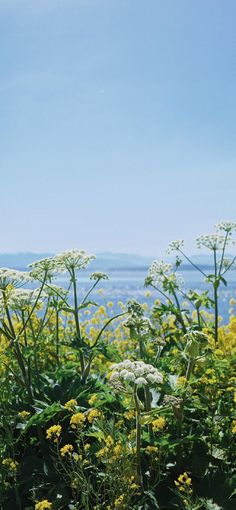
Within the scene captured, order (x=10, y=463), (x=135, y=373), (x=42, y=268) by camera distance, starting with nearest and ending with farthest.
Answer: (x=135, y=373), (x=10, y=463), (x=42, y=268)

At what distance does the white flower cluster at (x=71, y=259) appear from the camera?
15.8 ft

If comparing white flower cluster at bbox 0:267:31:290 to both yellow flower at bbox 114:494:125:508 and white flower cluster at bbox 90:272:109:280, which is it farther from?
yellow flower at bbox 114:494:125:508

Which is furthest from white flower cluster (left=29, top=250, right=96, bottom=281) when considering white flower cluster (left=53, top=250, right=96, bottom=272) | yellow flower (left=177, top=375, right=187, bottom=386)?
yellow flower (left=177, top=375, right=187, bottom=386)

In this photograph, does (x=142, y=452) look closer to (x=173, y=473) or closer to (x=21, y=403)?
(x=173, y=473)

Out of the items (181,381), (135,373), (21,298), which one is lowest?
(181,381)

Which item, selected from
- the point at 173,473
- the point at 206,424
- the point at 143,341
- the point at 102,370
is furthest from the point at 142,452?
the point at 102,370

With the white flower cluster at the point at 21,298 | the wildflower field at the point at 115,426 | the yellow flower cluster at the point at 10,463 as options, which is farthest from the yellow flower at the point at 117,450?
the white flower cluster at the point at 21,298

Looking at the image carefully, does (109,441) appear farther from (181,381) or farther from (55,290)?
(55,290)

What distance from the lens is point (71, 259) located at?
489cm

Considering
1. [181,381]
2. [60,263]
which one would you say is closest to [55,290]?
[60,263]

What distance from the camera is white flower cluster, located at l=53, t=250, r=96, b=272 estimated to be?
189 inches

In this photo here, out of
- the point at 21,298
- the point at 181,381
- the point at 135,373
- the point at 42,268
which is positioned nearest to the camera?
the point at 135,373

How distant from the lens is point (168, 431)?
414 cm

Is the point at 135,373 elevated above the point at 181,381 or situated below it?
above
